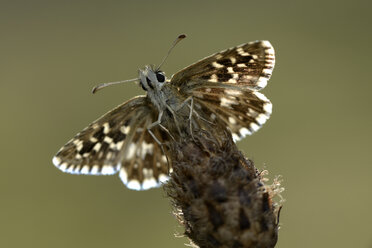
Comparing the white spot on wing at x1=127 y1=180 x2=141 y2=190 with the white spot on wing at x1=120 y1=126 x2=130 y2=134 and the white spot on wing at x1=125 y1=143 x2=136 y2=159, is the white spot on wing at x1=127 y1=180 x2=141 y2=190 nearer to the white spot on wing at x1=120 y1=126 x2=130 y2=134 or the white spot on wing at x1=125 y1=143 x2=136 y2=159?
the white spot on wing at x1=125 y1=143 x2=136 y2=159

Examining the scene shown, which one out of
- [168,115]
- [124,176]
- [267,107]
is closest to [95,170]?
[124,176]

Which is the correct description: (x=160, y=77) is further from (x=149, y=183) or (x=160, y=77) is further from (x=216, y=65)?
(x=149, y=183)

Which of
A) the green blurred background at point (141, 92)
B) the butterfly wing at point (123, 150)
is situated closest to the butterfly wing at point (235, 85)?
the butterfly wing at point (123, 150)

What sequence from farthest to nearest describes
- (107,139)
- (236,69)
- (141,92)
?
(141,92)
(107,139)
(236,69)

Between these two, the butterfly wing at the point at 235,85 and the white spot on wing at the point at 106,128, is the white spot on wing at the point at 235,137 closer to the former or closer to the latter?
the butterfly wing at the point at 235,85

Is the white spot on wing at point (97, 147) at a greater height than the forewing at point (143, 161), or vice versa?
the white spot on wing at point (97, 147)

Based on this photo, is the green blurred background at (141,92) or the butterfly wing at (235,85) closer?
the butterfly wing at (235,85)
